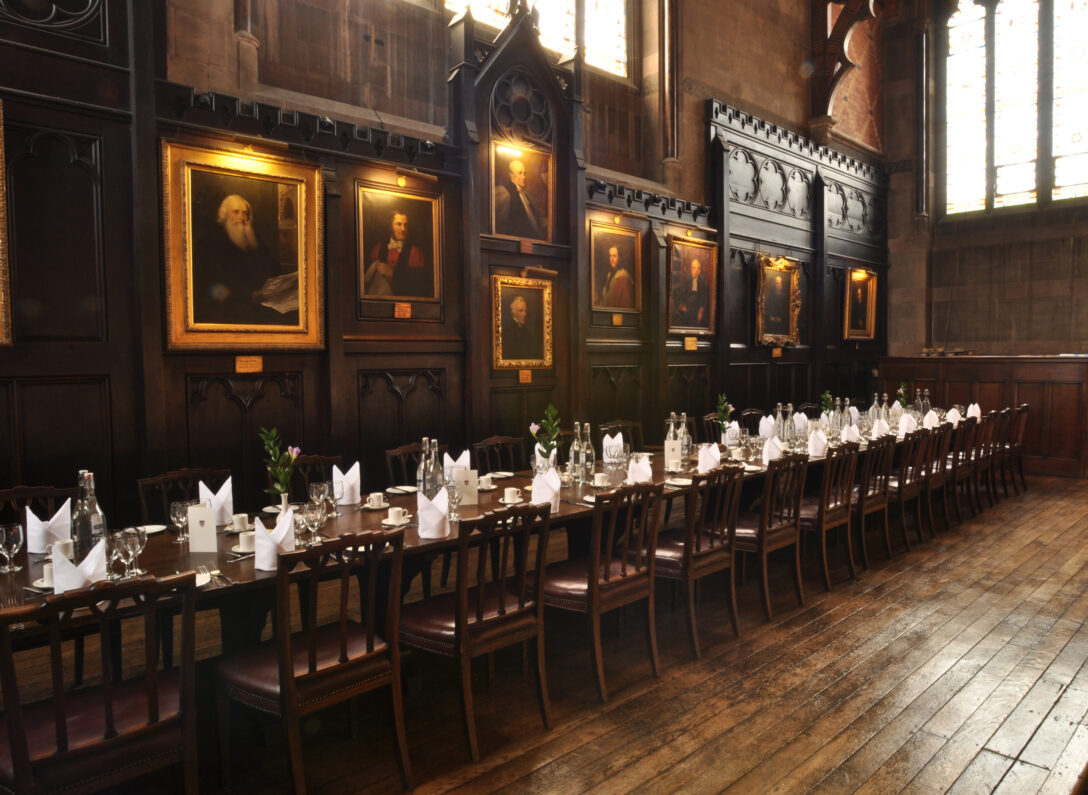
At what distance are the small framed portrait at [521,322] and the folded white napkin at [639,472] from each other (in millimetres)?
2722

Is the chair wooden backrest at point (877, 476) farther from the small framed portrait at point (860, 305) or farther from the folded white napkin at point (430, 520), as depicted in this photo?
the small framed portrait at point (860, 305)

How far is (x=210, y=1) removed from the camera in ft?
18.9

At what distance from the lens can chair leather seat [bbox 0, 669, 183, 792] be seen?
82.8 inches

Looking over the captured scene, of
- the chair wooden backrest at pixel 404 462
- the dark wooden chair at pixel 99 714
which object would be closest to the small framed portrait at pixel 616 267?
the chair wooden backrest at pixel 404 462

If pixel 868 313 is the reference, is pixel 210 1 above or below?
above

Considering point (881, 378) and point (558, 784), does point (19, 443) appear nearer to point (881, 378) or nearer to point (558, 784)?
point (558, 784)

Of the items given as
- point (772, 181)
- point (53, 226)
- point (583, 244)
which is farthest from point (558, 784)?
point (772, 181)

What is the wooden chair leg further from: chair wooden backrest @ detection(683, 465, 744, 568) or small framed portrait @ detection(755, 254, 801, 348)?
small framed portrait @ detection(755, 254, 801, 348)

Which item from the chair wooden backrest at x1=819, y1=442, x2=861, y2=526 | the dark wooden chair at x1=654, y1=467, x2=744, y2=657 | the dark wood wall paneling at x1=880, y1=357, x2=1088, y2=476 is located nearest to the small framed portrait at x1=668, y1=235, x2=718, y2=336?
the chair wooden backrest at x1=819, y1=442, x2=861, y2=526

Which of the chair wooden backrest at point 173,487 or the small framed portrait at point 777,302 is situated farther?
the small framed portrait at point 777,302

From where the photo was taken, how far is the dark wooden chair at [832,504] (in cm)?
518

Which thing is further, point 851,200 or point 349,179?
point 851,200

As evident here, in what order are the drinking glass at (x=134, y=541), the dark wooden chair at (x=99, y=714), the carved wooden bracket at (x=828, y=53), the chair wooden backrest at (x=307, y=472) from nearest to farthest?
the dark wooden chair at (x=99, y=714) → the drinking glass at (x=134, y=541) → the chair wooden backrest at (x=307, y=472) → the carved wooden bracket at (x=828, y=53)

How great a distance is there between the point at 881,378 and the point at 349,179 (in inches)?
357
